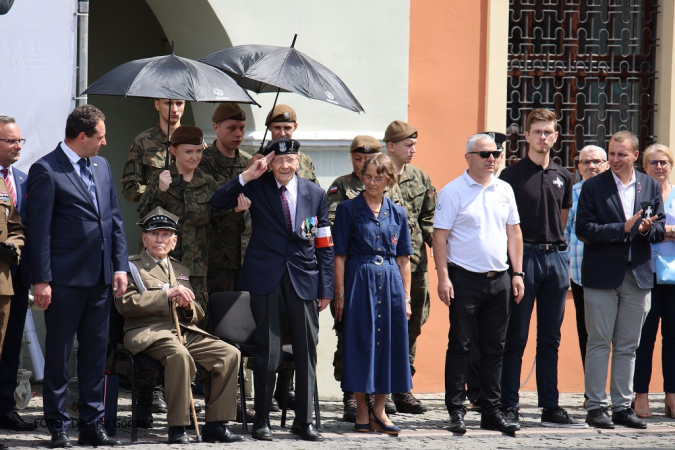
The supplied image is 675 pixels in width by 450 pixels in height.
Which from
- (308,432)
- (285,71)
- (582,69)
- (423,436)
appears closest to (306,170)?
(285,71)

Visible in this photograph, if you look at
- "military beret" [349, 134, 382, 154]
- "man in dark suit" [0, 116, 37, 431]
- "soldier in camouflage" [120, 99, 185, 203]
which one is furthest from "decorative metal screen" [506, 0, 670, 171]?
"man in dark suit" [0, 116, 37, 431]

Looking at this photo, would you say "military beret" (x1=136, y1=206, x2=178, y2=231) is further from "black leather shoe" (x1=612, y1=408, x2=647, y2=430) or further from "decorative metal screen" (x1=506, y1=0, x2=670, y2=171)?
"decorative metal screen" (x1=506, y1=0, x2=670, y2=171)

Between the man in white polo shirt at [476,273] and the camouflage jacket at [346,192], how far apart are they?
0.59 m

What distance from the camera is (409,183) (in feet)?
27.8

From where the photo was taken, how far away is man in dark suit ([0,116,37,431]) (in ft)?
23.3

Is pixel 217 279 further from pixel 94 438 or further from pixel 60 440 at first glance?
pixel 60 440

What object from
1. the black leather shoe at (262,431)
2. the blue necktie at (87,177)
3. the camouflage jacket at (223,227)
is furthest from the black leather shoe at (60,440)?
the camouflage jacket at (223,227)

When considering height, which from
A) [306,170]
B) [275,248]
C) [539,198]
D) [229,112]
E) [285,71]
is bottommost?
[275,248]

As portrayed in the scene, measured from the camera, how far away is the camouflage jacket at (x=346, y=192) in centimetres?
811

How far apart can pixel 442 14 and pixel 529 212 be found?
247 cm

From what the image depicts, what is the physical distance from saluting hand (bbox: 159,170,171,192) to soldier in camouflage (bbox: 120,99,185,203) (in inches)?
16.2

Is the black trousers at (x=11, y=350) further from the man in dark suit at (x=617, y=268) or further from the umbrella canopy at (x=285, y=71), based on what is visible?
the man in dark suit at (x=617, y=268)

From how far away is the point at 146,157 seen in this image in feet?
26.5

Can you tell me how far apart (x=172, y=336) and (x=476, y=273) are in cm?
219
